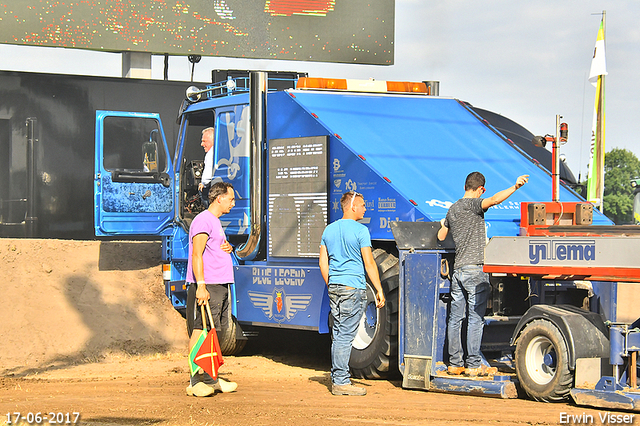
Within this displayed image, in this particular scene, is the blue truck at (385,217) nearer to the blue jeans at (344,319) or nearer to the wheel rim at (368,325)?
the wheel rim at (368,325)

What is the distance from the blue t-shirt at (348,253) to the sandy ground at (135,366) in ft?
3.41

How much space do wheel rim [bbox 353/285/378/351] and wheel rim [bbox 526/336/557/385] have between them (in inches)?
70.2

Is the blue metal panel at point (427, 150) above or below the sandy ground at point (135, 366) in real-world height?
above

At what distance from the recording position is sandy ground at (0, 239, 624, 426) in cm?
660

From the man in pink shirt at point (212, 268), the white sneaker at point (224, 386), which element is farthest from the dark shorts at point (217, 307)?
the white sneaker at point (224, 386)

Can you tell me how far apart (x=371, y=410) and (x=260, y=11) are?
14.0 meters

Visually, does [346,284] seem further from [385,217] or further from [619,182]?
[619,182]

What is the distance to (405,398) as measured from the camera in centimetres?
745

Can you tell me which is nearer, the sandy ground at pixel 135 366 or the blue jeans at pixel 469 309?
the sandy ground at pixel 135 366

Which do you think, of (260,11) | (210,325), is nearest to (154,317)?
(210,325)

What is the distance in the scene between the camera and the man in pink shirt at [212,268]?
25.0ft

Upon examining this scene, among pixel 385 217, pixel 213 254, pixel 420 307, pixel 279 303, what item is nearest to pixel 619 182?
pixel 279 303

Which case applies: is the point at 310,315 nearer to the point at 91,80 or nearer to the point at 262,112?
the point at 262,112

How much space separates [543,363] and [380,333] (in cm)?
177
